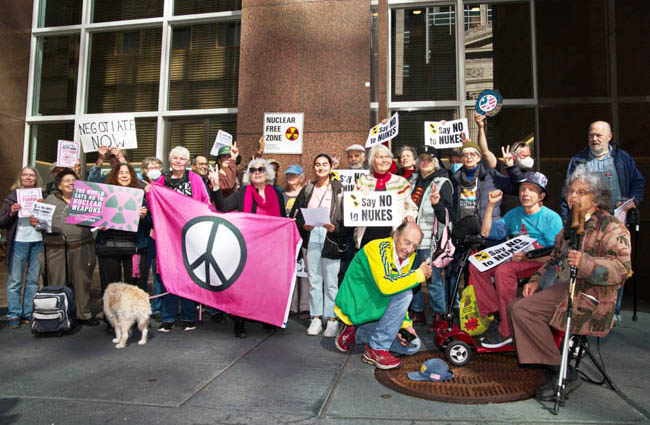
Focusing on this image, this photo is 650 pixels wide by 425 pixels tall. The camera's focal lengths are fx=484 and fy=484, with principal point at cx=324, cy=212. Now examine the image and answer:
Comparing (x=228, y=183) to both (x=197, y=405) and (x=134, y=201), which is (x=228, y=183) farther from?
(x=197, y=405)

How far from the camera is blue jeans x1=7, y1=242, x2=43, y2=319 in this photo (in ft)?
19.1

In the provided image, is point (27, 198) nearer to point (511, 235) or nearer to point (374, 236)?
point (374, 236)

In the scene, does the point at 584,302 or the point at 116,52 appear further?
the point at 116,52

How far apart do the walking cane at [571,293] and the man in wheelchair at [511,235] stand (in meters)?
1.00

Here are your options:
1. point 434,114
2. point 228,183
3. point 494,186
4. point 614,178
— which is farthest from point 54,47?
point 614,178

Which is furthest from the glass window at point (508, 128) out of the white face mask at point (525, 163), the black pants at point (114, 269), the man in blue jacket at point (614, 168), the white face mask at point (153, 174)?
the black pants at point (114, 269)

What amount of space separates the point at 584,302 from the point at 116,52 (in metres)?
11.4

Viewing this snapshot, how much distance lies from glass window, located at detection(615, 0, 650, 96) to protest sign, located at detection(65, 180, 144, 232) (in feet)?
26.0

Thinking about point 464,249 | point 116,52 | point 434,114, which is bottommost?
point 464,249

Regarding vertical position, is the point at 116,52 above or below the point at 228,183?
above

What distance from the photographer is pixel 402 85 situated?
10.1m

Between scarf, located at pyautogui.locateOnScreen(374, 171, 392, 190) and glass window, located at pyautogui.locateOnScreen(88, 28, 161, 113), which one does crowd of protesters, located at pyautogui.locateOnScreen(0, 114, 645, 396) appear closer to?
→ scarf, located at pyautogui.locateOnScreen(374, 171, 392, 190)

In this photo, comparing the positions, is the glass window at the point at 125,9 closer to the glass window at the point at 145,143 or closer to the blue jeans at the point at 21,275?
the glass window at the point at 145,143

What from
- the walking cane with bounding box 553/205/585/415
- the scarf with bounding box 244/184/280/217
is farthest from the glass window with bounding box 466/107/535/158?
the walking cane with bounding box 553/205/585/415
